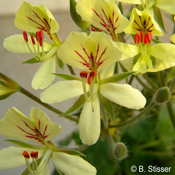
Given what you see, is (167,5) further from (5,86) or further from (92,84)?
(5,86)

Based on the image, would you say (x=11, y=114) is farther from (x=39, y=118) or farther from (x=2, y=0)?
(x=2, y=0)

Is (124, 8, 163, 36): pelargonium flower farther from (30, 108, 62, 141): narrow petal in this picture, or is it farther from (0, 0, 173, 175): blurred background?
(0, 0, 173, 175): blurred background

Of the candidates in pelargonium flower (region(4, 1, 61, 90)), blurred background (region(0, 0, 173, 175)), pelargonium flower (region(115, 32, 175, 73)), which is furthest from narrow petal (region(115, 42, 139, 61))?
blurred background (region(0, 0, 173, 175))

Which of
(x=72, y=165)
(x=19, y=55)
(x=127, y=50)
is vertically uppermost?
(x=127, y=50)

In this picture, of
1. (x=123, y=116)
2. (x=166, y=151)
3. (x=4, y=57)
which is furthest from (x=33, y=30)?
(x=4, y=57)

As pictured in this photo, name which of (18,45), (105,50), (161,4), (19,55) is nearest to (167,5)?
(161,4)

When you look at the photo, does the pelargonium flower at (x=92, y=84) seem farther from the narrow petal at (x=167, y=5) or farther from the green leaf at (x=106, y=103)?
the narrow petal at (x=167, y=5)
